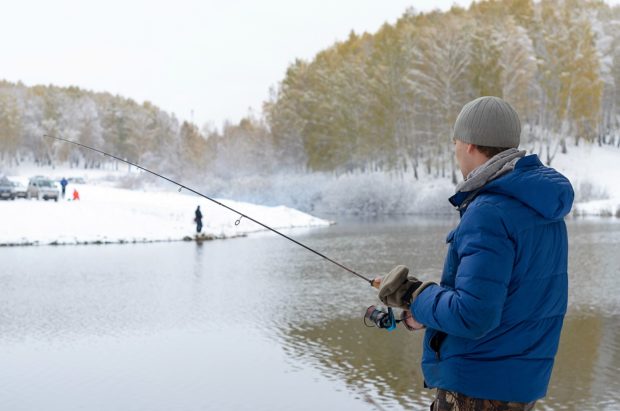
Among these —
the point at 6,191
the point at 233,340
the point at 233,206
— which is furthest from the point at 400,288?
the point at 6,191

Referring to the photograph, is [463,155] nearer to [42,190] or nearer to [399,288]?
[399,288]

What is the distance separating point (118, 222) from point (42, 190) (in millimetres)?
12789

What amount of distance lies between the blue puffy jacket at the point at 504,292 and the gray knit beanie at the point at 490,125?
0.15 meters

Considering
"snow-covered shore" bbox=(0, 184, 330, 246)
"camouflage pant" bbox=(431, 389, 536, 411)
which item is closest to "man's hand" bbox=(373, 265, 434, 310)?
"camouflage pant" bbox=(431, 389, 536, 411)

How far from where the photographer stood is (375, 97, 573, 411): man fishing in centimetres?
265

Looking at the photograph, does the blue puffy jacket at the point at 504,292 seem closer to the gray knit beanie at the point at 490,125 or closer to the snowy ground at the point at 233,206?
the gray knit beanie at the point at 490,125

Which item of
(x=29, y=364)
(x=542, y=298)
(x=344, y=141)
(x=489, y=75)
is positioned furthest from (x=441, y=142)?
(x=542, y=298)

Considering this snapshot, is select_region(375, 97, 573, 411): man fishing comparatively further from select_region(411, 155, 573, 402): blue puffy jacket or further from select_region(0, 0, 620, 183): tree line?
select_region(0, 0, 620, 183): tree line

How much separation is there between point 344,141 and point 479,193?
253 feet

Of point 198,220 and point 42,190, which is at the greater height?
point 42,190

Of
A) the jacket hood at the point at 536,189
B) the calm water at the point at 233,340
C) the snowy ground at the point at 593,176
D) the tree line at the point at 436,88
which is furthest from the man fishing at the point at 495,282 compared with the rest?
the tree line at the point at 436,88

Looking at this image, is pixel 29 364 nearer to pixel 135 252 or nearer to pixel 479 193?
pixel 479 193

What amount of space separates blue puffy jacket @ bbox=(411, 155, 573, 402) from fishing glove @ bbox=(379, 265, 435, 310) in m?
0.09

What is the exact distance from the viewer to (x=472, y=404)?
2.87 metres
